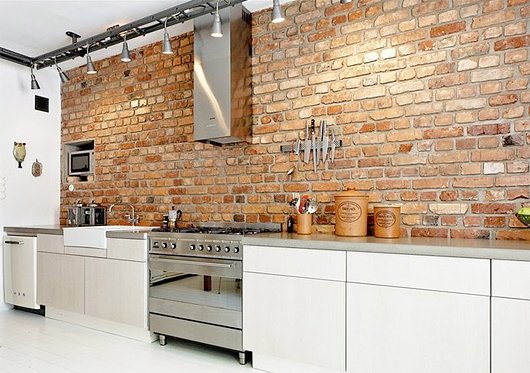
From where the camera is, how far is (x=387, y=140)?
2791mm

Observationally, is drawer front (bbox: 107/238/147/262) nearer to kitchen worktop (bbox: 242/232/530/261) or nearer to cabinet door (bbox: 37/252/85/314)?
cabinet door (bbox: 37/252/85/314)

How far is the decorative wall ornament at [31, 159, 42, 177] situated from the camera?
173 inches

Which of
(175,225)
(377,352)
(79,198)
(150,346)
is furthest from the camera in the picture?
(79,198)

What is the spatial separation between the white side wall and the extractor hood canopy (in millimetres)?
226

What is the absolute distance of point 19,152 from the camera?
4270mm

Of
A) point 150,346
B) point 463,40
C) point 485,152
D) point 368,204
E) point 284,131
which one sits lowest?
point 150,346

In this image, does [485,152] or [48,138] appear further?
[48,138]

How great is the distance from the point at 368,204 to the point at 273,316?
101 centimetres


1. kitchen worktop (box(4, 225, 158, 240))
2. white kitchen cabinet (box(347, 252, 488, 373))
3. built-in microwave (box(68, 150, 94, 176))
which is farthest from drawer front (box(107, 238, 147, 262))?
white kitchen cabinet (box(347, 252, 488, 373))

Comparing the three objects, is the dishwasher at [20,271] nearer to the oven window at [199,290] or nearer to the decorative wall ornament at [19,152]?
the decorative wall ornament at [19,152]

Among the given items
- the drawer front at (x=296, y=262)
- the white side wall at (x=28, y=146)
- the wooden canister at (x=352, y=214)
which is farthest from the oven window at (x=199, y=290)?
the white side wall at (x=28, y=146)

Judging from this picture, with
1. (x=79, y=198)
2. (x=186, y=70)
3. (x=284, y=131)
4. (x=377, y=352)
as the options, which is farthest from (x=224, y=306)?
(x=79, y=198)

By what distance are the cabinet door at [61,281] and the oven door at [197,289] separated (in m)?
0.86

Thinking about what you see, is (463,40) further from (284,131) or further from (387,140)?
(284,131)
